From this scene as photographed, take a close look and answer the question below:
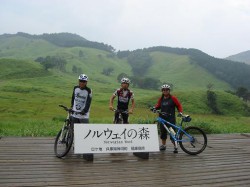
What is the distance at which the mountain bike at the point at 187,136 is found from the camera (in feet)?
31.8

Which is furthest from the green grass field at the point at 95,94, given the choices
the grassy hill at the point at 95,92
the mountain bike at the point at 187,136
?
the mountain bike at the point at 187,136

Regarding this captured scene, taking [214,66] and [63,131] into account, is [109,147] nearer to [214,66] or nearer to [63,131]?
[63,131]

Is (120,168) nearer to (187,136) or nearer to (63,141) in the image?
(63,141)

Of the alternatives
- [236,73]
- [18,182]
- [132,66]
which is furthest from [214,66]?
[18,182]

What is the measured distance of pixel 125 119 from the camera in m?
10.1

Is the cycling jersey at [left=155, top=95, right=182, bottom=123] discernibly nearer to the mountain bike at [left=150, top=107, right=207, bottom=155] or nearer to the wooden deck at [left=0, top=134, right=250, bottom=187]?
the mountain bike at [left=150, top=107, right=207, bottom=155]

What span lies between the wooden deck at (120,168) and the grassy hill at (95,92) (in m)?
4.61

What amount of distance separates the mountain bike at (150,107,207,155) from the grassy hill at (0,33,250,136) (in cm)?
569

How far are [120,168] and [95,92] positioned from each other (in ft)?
284

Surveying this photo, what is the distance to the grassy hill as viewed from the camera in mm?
27703

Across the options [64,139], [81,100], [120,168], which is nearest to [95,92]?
[81,100]

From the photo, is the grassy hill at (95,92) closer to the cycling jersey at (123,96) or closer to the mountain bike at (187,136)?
the cycling jersey at (123,96)

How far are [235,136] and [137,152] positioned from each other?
669cm

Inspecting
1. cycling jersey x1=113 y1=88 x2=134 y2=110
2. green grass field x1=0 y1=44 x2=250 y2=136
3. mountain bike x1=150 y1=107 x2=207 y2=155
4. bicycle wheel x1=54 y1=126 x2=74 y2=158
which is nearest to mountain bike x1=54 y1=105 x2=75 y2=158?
bicycle wheel x1=54 y1=126 x2=74 y2=158
